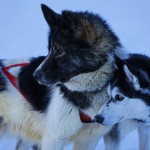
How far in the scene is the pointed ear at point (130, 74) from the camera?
12.8 feet

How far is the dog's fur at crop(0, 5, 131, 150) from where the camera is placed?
3918mm

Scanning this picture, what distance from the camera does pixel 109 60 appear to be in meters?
4.02

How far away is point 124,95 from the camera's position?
158 inches

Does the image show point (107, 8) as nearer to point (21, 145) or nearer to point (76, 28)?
point (21, 145)

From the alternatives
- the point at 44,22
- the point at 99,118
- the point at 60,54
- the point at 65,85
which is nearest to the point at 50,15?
the point at 60,54

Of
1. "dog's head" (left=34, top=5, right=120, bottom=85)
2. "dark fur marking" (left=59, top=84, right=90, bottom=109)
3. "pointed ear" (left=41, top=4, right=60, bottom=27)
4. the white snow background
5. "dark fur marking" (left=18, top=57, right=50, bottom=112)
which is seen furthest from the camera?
the white snow background

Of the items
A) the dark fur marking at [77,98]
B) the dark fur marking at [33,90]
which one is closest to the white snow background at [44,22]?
the dark fur marking at [33,90]

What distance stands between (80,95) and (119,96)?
374 mm

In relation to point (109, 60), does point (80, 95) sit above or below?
below

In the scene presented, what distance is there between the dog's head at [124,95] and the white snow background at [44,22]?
13.1 feet

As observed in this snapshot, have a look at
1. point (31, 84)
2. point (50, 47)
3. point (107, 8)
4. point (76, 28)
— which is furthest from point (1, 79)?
point (107, 8)

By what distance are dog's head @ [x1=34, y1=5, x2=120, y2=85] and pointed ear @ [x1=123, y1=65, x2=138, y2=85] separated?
0.70ft

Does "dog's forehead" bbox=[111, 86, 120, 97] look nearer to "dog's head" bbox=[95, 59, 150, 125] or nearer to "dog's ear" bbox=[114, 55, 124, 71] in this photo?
"dog's head" bbox=[95, 59, 150, 125]

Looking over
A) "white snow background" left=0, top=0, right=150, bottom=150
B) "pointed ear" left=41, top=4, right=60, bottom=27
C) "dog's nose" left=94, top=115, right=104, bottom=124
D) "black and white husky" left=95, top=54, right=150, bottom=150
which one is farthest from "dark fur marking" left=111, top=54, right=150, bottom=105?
"white snow background" left=0, top=0, right=150, bottom=150
